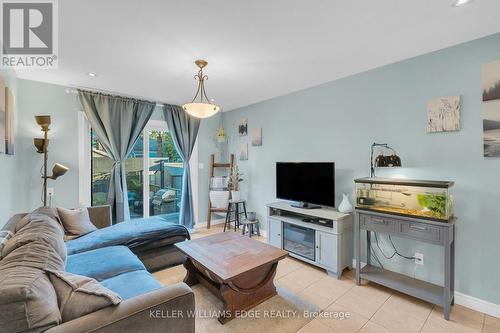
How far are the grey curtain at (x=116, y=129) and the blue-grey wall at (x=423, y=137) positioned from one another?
273cm

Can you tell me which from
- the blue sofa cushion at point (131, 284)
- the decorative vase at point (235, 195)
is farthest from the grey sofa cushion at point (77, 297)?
the decorative vase at point (235, 195)

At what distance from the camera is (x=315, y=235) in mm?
2887

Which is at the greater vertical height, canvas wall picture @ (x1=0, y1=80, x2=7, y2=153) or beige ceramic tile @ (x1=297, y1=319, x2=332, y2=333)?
canvas wall picture @ (x1=0, y1=80, x2=7, y2=153)

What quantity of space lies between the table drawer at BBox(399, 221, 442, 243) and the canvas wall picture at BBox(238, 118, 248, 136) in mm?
3051

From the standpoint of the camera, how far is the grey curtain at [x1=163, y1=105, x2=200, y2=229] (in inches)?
169

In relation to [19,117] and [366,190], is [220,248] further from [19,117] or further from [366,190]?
[19,117]

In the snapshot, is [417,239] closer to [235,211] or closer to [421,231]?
[421,231]

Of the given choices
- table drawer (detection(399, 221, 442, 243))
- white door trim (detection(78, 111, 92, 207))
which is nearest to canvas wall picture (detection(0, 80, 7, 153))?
white door trim (detection(78, 111, 92, 207))

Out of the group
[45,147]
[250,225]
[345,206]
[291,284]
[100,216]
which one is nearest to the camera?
[291,284]

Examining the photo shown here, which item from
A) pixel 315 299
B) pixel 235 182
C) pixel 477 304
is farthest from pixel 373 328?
pixel 235 182

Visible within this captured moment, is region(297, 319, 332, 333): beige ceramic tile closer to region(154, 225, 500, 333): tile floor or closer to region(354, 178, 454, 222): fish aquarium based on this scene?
region(154, 225, 500, 333): tile floor

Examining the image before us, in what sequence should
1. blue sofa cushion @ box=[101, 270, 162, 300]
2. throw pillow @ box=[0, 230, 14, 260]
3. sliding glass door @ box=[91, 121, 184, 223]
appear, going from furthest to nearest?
sliding glass door @ box=[91, 121, 184, 223] → blue sofa cushion @ box=[101, 270, 162, 300] → throw pillow @ box=[0, 230, 14, 260]

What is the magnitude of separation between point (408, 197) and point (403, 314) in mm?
1083

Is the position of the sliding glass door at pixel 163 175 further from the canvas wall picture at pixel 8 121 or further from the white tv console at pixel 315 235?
the white tv console at pixel 315 235
